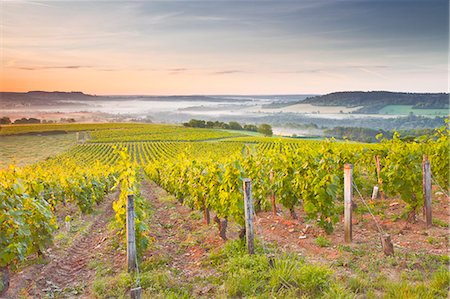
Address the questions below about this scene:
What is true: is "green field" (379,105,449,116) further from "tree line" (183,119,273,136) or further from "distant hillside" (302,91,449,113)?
"tree line" (183,119,273,136)

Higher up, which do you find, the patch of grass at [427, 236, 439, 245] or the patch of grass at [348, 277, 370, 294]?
the patch of grass at [348, 277, 370, 294]

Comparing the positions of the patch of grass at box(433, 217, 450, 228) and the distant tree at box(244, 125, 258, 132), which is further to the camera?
the distant tree at box(244, 125, 258, 132)

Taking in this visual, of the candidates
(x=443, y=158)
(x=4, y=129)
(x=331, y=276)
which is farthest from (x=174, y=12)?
(x=4, y=129)

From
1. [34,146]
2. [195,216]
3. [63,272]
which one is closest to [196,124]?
[34,146]

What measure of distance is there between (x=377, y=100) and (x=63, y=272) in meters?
83.1

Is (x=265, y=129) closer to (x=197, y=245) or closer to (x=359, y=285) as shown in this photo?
(x=197, y=245)

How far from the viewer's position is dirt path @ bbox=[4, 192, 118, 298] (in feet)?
19.1

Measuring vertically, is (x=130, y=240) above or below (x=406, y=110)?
below

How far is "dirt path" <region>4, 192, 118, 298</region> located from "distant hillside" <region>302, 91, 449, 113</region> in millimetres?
69147

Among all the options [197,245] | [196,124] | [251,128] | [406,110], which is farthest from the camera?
[196,124]

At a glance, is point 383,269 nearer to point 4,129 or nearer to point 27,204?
point 27,204

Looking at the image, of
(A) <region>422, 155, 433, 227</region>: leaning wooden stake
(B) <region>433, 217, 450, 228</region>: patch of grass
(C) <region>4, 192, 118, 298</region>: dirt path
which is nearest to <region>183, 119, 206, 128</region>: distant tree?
(C) <region>4, 192, 118, 298</region>: dirt path

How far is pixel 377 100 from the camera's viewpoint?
3169 inches

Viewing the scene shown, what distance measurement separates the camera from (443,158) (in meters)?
10.3
